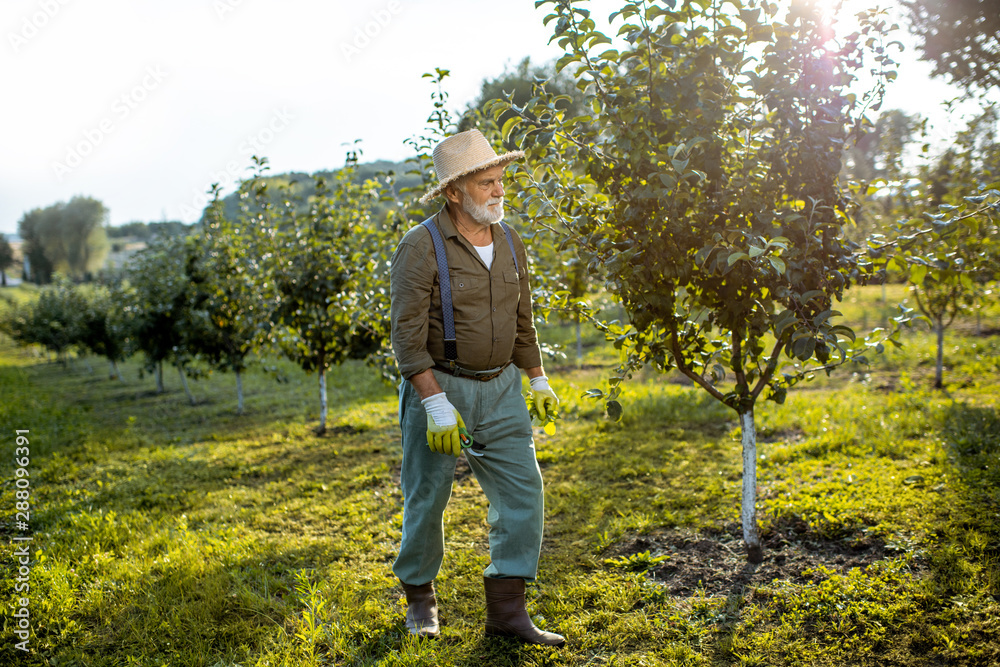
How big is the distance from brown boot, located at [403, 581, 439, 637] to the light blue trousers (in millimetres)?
186

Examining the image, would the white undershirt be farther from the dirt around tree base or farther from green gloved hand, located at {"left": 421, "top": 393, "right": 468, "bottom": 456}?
the dirt around tree base

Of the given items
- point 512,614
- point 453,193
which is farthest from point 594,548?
point 453,193

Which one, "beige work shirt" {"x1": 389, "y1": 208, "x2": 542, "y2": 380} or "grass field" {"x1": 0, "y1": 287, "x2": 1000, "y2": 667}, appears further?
"grass field" {"x1": 0, "y1": 287, "x2": 1000, "y2": 667}

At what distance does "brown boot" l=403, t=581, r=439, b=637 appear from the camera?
3170 mm

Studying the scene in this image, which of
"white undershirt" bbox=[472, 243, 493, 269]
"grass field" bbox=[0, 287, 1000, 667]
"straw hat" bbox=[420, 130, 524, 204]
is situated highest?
"straw hat" bbox=[420, 130, 524, 204]

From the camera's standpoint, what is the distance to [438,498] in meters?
3.05

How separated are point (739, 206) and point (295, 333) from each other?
234 inches

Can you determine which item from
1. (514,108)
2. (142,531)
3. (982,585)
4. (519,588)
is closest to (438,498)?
(519,588)

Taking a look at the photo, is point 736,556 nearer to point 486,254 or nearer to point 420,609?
point 420,609

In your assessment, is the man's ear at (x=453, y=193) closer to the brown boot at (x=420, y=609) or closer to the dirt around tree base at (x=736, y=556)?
the brown boot at (x=420, y=609)

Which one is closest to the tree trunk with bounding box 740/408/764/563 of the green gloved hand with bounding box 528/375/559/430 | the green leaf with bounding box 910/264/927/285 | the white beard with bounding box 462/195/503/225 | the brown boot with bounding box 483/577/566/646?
the green leaf with bounding box 910/264/927/285

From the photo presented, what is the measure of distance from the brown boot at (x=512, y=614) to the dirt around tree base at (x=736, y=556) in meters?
0.90

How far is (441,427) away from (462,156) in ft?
4.22

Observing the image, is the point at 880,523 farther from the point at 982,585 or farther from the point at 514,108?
the point at 514,108
